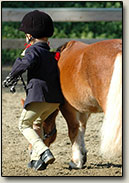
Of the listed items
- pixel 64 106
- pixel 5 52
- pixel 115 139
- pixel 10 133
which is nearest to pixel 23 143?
pixel 10 133

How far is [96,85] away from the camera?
9.17ft

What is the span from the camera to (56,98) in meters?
3.08

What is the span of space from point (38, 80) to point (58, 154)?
1155 millimetres

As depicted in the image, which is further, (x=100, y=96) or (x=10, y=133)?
(x=10, y=133)

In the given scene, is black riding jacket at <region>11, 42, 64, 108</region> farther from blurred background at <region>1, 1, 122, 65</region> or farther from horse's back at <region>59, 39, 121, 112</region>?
blurred background at <region>1, 1, 122, 65</region>

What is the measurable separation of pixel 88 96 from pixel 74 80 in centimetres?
18

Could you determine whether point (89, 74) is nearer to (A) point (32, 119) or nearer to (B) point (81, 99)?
(B) point (81, 99)

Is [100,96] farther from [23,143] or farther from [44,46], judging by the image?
[23,143]

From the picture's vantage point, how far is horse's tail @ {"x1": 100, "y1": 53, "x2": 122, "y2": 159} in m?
2.66

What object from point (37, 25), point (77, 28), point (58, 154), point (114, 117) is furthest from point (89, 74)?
point (77, 28)

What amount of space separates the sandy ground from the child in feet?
1.47

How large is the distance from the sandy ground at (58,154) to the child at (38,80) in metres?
0.45

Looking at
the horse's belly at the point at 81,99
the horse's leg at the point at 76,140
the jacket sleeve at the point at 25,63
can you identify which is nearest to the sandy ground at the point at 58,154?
the horse's leg at the point at 76,140

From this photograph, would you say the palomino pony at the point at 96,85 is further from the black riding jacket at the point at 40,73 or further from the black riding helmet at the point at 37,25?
the black riding helmet at the point at 37,25
